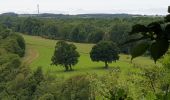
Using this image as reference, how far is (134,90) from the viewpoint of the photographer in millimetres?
20516

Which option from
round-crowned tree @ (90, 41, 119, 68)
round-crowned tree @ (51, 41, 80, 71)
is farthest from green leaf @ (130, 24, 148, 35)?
round-crowned tree @ (51, 41, 80, 71)

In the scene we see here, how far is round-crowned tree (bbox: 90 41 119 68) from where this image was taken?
274ft

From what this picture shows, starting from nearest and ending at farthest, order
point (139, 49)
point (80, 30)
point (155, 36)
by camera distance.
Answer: point (155, 36)
point (139, 49)
point (80, 30)

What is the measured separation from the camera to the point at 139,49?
2.08m

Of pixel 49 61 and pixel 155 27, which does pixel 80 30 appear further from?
pixel 155 27

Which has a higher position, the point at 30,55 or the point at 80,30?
the point at 80,30

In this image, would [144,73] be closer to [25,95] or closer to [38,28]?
[25,95]

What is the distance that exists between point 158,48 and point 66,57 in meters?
82.0

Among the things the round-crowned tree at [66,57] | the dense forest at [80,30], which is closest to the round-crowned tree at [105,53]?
the round-crowned tree at [66,57]

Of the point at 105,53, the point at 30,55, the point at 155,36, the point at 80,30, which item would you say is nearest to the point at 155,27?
the point at 155,36

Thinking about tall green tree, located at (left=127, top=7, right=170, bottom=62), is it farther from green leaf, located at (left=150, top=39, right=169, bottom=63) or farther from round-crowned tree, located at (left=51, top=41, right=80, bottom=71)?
round-crowned tree, located at (left=51, top=41, right=80, bottom=71)

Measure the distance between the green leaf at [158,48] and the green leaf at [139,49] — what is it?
0.04 metres

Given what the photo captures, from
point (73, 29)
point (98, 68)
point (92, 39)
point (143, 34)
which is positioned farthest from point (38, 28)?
point (143, 34)

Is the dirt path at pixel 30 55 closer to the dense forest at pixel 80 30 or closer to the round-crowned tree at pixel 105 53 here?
the round-crowned tree at pixel 105 53
